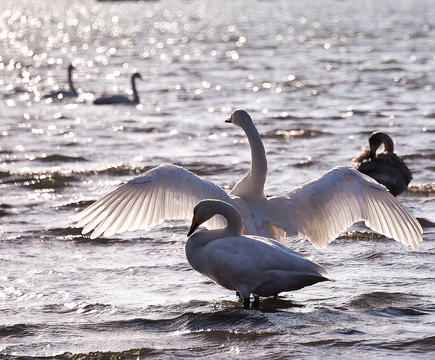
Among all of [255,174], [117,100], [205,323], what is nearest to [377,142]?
[255,174]

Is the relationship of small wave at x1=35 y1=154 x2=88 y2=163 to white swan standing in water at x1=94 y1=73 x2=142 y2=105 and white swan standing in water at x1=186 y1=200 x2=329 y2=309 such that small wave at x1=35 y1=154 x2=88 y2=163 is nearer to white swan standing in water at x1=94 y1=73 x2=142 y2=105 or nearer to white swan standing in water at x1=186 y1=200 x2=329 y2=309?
white swan standing in water at x1=94 y1=73 x2=142 y2=105

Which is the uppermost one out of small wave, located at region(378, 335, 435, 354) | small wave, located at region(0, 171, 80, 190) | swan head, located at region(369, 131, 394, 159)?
swan head, located at region(369, 131, 394, 159)

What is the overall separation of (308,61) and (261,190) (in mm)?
20956

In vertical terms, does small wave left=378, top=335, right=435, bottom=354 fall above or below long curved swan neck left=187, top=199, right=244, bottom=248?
below

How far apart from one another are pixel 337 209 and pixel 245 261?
1.33 m

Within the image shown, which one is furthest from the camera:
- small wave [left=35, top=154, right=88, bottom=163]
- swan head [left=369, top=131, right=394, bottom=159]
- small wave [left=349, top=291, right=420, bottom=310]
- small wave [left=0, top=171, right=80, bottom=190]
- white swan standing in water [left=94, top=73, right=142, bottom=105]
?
white swan standing in water [left=94, top=73, right=142, bottom=105]

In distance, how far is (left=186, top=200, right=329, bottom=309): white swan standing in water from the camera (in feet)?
22.1

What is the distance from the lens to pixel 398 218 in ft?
26.1

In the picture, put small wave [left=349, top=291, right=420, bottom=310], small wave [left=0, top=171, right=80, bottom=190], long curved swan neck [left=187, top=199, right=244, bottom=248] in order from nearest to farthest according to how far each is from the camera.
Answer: long curved swan neck [left=187, top=199, right=244, bottom=248] < small wave [left=349, top=291, right=420, bottom=310] < small wave [left=0, top=171, right=80, bottom=190]

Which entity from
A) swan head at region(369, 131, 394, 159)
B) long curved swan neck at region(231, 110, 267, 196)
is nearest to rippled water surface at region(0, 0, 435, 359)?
swan head at region(369, 131, 394, 159)

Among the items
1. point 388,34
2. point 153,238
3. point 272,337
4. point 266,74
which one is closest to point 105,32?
point 388,34

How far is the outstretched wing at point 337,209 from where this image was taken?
761 cm

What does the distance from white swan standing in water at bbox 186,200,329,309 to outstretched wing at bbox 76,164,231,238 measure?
2.10 ft

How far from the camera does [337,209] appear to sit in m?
7.80
